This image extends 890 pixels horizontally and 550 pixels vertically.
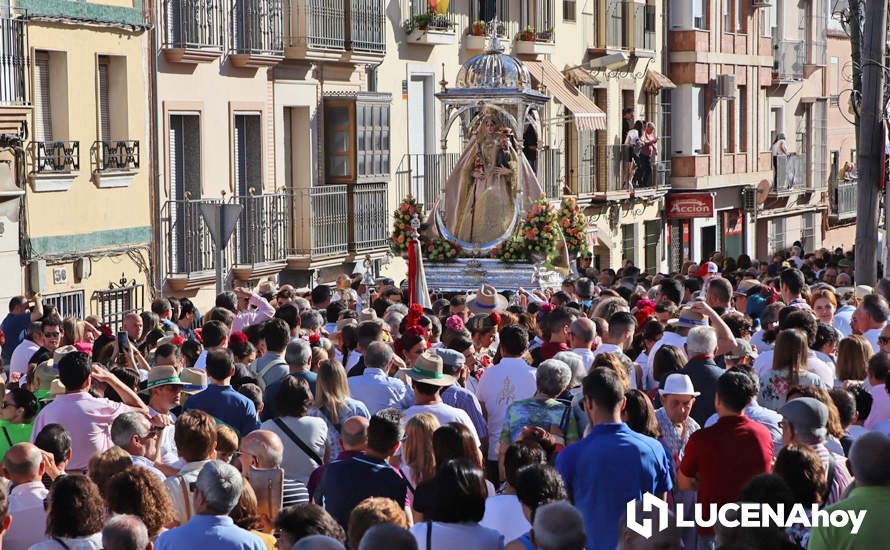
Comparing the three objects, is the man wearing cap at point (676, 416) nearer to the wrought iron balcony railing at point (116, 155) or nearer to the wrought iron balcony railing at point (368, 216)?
the wrought iron balcony railing at point (116, 155)

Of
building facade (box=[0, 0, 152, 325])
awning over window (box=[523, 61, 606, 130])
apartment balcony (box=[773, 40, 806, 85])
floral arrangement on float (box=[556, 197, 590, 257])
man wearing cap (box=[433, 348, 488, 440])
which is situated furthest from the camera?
apartment balcony (box=[773, 40, 806, 85])

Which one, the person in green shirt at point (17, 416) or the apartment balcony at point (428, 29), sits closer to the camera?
the person in green shirt at point (17, 416)

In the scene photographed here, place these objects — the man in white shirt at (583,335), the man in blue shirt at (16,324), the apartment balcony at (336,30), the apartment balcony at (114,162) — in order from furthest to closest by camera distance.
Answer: the apartment balcony at (336,30) < the apartment balcony at (114,162) < the man in blue shirt at (16,324) < the man in white shirt at (583,335)

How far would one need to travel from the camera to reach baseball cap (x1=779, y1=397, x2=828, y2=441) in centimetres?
783

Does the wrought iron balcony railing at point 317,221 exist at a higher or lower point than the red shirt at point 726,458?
higher

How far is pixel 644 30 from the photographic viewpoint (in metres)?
37.5

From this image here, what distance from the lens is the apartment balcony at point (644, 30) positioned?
1457 inches

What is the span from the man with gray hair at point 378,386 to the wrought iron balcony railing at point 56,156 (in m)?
9.74

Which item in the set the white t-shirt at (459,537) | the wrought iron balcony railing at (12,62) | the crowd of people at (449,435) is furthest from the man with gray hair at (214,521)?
the wrought iron balcony railing at (12,62)

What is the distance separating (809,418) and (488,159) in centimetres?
1451

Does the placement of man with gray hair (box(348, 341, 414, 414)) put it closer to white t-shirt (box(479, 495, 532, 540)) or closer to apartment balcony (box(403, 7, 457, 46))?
white t-shirt (box(479, 495, 532, 540))

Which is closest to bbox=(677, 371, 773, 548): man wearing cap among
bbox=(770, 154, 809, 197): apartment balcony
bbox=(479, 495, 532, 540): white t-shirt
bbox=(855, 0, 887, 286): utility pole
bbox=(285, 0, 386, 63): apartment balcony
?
bbox=(479, 495, 532, 540): white t-shirt

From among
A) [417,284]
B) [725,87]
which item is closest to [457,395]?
[417,284]

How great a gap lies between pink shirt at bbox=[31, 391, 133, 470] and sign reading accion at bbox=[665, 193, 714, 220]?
30.8 meters
